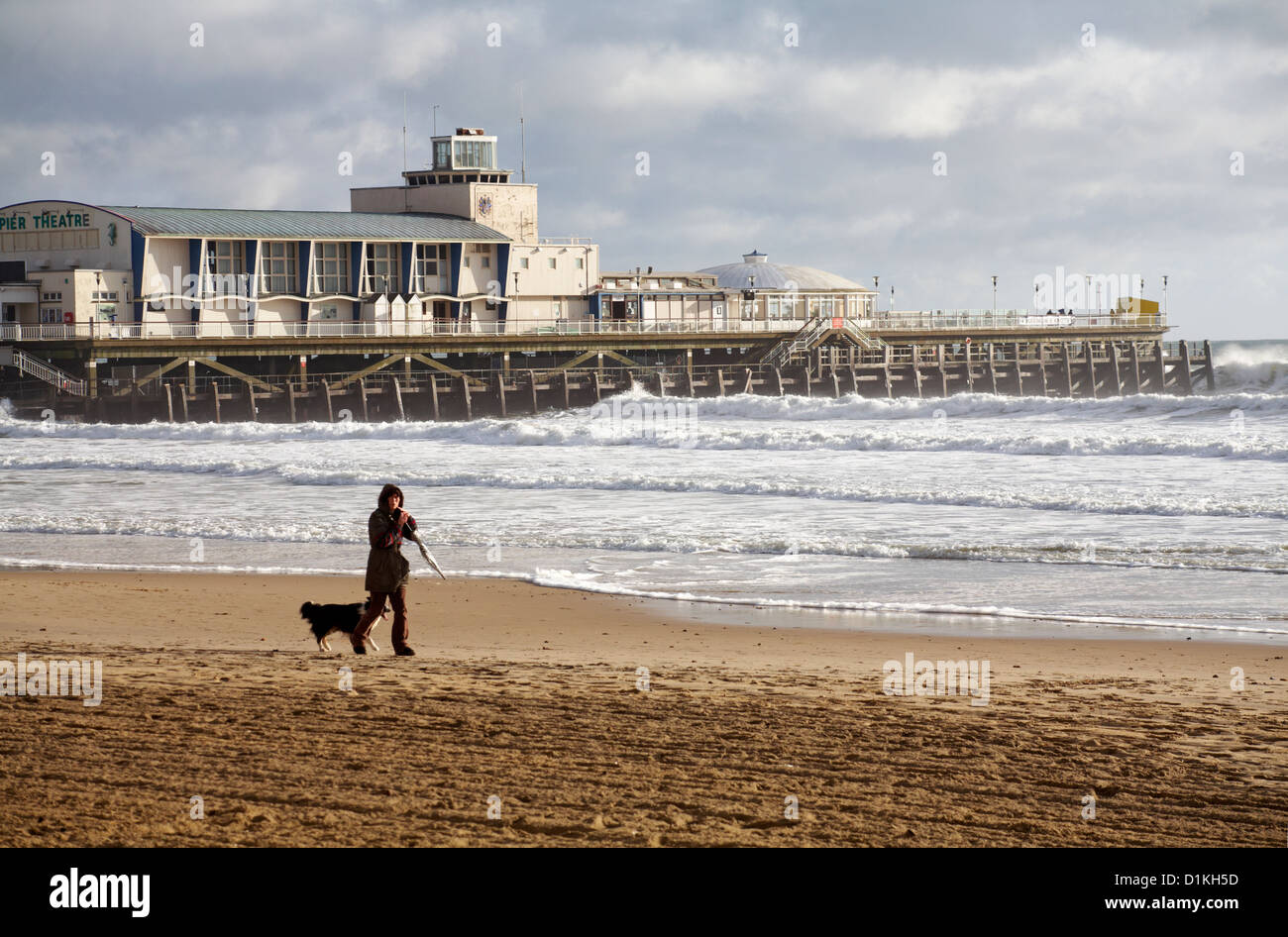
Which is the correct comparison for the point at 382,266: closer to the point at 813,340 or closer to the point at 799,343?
the point at 799,343

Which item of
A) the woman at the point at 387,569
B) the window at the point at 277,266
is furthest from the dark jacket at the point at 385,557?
the window at the point at 277,266

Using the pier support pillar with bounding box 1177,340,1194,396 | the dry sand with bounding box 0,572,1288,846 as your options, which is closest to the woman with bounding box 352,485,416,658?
the dry sand with bounding box 0,572,1288,846

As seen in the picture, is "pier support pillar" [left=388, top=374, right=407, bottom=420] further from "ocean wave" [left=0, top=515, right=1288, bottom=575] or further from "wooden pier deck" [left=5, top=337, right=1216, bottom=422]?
"ocean wave" [left=0, top=515, right=1288, bottom=575]

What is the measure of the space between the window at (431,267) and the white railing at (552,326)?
83.5 inches

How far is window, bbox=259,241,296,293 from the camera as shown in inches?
2021

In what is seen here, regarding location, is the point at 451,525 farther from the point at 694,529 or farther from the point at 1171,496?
the point at 1171,496

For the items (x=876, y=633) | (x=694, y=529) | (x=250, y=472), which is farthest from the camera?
(x=250, y=472)

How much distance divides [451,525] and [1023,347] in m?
54.2

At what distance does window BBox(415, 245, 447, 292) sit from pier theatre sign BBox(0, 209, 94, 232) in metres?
12.4

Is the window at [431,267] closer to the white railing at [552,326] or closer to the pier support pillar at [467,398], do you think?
the white railing at [552,326]

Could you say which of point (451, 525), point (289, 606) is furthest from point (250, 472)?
point (289, 606)

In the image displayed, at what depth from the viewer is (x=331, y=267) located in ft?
175

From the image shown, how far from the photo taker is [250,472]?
94.1 feet

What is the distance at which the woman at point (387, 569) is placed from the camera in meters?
10.3
